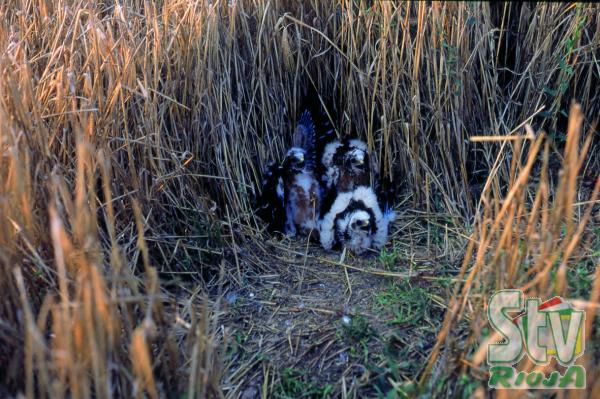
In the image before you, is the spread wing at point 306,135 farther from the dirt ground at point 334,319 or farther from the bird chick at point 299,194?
the dirt ground at point 334,319

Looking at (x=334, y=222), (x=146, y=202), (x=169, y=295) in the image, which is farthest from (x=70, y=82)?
(x=334, y=222)

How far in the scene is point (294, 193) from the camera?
A: 3150 mm

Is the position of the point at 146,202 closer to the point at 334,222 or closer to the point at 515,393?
the point at 334,222

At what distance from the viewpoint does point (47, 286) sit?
206 cm

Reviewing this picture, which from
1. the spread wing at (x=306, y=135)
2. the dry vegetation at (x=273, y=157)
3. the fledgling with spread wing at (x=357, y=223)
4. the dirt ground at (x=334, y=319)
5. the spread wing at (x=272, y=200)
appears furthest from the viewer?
the spread wing at (x=306, y=135)

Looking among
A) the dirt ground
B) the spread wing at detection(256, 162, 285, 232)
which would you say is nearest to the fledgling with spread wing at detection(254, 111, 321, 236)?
the spread wing at detection(256, 162, 285, 232)

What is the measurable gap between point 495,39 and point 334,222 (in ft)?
4.19

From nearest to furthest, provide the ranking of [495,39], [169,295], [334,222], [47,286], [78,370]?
[78,370] < [47,286] < [169,295] < [334,222] < [495,39]

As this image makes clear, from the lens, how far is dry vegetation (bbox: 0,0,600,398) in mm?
1996

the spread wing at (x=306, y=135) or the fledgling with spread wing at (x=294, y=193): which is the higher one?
the spread wing at (x=306, y=135)

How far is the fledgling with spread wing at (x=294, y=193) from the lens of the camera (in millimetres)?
3035

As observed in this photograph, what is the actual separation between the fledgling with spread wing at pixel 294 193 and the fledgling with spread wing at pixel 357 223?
0.32 feet

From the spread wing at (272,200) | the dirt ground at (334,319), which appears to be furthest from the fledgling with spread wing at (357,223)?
the spread wing at (272,200)

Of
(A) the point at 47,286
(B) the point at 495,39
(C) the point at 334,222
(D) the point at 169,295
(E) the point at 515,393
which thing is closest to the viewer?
(E) the point at 515,393
